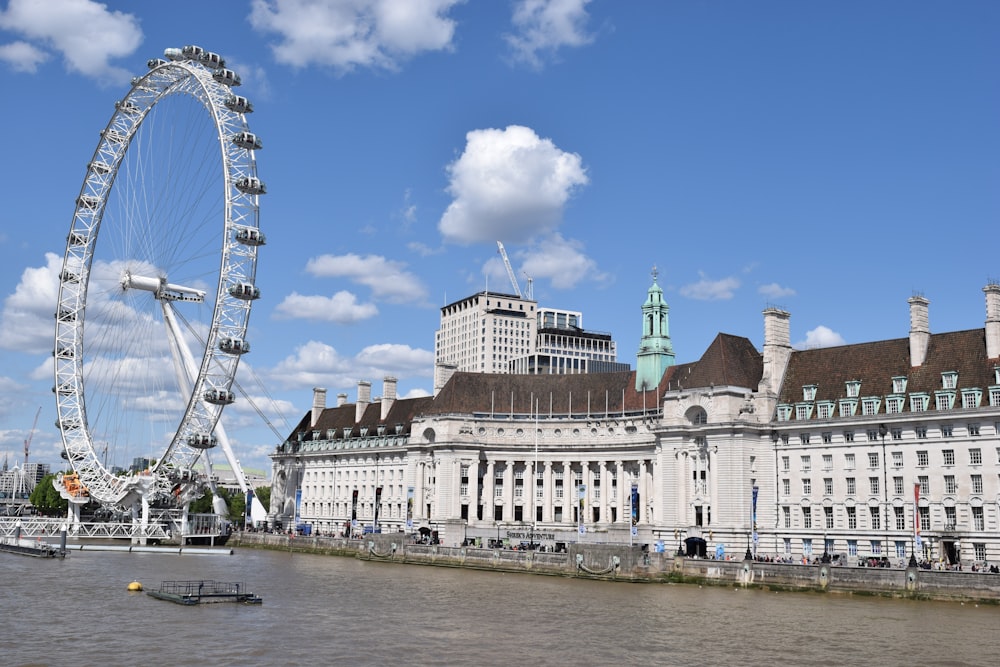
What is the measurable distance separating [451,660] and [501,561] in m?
50.4

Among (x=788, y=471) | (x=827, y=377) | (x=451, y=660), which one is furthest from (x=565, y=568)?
(x=451, y=660)

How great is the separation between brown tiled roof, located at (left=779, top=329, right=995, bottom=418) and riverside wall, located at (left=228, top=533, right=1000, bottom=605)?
2048 centimetres

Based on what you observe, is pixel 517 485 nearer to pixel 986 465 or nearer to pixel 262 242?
pixel 262 242

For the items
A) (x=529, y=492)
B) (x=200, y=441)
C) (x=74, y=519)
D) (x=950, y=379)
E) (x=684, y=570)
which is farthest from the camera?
(x=74, y=519)

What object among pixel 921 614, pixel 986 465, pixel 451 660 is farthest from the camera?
pixel 986 465

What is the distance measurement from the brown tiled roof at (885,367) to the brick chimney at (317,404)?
82.1 metres

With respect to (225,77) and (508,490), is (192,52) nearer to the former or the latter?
(225,77)

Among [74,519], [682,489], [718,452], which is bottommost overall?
[74,519]

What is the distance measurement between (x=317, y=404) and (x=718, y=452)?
8054 cm

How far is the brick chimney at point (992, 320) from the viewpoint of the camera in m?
82.4

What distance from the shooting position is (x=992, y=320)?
272 feet

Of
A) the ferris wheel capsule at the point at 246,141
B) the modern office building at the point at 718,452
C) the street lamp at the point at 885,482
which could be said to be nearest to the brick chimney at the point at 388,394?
the modern office building at the point at 718,452

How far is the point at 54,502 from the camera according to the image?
196 m

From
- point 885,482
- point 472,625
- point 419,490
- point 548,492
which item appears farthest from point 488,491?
point 472,625
